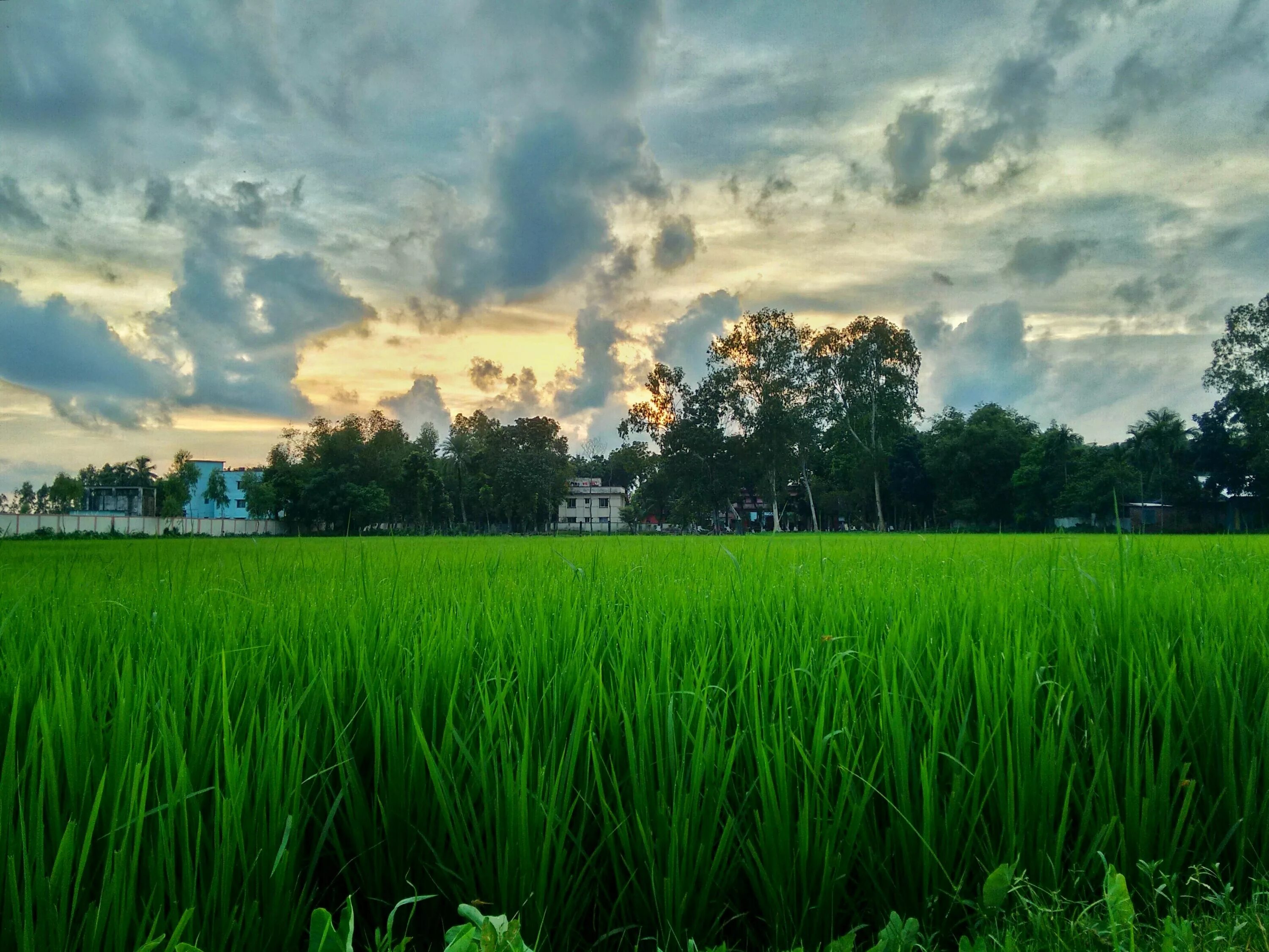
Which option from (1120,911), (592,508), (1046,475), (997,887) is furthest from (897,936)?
(592,508)

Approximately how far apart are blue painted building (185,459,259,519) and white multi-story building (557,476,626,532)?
37.0m

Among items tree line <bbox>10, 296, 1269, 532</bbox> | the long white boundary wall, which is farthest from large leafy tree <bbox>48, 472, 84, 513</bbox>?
the long white boundary wall

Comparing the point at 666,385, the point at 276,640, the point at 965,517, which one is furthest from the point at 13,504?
the point at 276,640

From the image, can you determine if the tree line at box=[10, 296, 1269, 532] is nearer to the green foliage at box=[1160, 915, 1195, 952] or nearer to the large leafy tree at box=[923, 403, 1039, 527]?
the large leafy tree at box=[923, 403, 1039, 527]

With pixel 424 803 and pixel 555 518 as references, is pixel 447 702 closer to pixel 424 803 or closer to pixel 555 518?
pixel 424 803

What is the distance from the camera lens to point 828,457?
1692 inches

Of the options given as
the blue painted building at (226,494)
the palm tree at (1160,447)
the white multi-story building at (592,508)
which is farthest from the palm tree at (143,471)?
the palm tree at (1160,447)

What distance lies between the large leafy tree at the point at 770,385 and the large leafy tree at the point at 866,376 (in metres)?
1.06

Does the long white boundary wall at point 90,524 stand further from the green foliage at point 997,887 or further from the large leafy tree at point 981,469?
the large leafy tree at point 981,469

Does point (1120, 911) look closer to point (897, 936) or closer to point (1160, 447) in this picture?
point (897, 936)

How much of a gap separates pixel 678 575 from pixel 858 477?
4552cm

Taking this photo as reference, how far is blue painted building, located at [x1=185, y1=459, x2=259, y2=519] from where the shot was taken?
3425 inches

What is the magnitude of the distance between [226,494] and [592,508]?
140ft

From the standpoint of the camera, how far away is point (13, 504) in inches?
2795
